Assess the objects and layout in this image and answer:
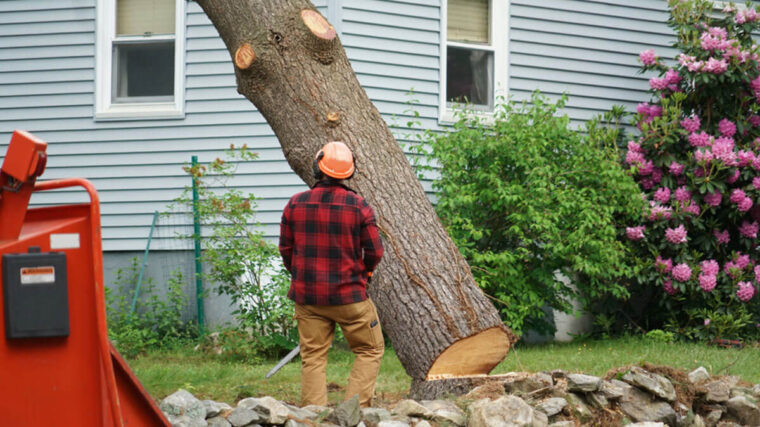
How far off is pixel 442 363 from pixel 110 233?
529cm

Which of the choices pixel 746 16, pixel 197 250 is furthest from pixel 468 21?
pixel 197 250

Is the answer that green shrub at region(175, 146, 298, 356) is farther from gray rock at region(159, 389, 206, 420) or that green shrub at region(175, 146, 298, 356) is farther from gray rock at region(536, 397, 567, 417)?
gray rock at region(159, 389, 206, 420)

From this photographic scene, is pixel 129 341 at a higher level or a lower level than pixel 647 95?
lower

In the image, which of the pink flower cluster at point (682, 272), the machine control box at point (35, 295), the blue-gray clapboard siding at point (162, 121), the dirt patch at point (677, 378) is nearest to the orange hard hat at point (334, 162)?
the dirt patch at point (677, 378)

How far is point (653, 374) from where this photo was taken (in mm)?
4820

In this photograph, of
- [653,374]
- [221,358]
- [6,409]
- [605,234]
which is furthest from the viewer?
[605,234]

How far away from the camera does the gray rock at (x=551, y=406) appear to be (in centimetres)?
430

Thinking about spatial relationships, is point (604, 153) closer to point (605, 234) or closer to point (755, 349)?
point (605, 234)

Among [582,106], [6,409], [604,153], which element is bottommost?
[6,409]

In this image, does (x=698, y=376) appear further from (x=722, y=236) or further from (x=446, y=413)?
(x=722, y=236)

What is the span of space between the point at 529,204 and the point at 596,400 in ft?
12.0

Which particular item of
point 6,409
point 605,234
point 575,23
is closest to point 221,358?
point 605,234

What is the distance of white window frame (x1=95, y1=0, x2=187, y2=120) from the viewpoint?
881cm

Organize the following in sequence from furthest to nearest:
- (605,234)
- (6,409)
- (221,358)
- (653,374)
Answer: (605,234) → (221,358) → (653,374) → (6,409)
